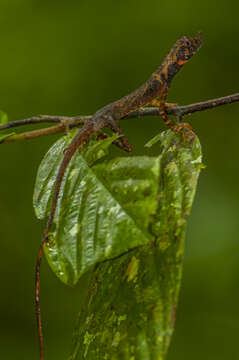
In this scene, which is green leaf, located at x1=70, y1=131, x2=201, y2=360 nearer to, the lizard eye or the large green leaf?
the large green leaf

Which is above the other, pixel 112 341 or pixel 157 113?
pixel 157 113

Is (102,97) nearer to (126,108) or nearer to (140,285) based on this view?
(126,108)

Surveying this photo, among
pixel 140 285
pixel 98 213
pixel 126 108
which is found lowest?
pixel 140 285

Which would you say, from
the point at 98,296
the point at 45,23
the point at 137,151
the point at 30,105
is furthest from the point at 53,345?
the point at 98,296

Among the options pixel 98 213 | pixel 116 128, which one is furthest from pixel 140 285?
pixel 116 128

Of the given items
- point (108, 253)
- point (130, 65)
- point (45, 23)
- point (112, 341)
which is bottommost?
point (112, 341)

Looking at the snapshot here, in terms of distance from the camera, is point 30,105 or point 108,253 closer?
point 108,253

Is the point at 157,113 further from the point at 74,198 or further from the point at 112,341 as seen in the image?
the point at 112,341
